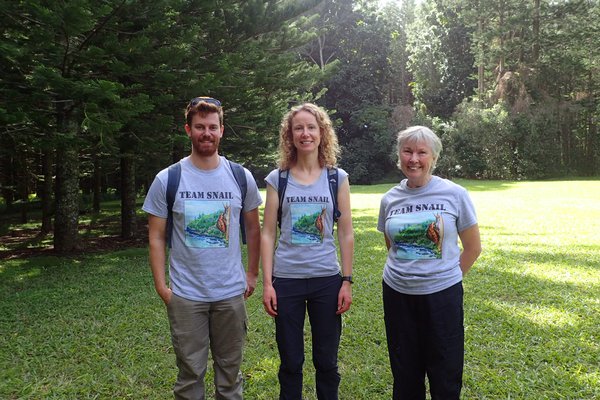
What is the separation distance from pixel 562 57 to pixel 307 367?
99.0 ft

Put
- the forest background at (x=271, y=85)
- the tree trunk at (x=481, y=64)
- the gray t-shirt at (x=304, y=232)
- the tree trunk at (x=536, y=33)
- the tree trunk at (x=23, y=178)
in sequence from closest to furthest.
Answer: the gray t-shirt at (x=304, y=232) < the forest background at (x=271, y=85) < the tree trunk at (x=23, y=178) < the tree trunk at (x=536, y=33) < the tree trunk at (x=481, y=64)

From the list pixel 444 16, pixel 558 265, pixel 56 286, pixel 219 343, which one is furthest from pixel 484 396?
pixel 444 16

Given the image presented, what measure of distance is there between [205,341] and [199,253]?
1.51 ft

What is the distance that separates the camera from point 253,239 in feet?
8.46

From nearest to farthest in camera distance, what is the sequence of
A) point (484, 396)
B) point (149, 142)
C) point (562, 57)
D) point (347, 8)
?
point (484, 396) < point (149, 142) < point (562, 57) < point (347, 8)

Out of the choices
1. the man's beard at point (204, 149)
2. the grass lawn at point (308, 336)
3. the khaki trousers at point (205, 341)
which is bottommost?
the grass lawn at point (308, 336)

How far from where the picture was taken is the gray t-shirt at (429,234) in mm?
2248

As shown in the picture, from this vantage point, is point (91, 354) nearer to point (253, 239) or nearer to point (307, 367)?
point (307, 367)

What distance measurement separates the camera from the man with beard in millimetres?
2312

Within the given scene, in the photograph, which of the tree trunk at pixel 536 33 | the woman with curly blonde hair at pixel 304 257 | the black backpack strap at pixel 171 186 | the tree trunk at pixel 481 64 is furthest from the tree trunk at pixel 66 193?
the tree trunk at pixel 536 33

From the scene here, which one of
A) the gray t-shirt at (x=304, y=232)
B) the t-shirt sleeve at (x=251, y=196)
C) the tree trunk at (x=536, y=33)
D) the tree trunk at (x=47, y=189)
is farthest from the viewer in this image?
the tree trunk at (x=536, y=33)

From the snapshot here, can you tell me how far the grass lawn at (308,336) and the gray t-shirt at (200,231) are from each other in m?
1.20

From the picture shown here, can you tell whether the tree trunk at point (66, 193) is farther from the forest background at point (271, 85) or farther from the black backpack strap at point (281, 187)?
the black backpack strap at point (281, 187)

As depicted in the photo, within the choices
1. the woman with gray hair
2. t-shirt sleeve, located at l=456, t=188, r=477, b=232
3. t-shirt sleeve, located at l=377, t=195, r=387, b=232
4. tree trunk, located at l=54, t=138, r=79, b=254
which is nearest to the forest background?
tree trunk, located at l=54, t=138, r=79, b=254
